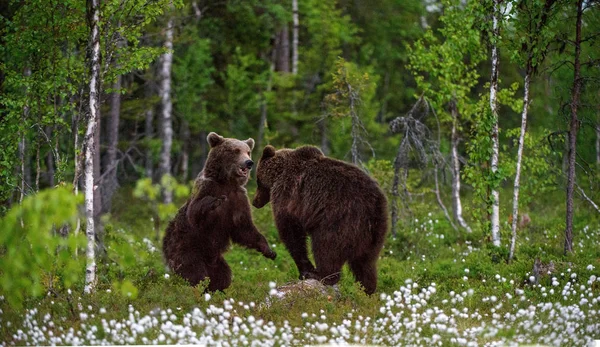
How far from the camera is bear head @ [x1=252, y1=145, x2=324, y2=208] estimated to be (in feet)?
30.1

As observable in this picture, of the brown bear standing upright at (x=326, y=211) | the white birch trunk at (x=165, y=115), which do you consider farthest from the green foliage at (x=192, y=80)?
the brown bear standing upright at (x=326, y=211)

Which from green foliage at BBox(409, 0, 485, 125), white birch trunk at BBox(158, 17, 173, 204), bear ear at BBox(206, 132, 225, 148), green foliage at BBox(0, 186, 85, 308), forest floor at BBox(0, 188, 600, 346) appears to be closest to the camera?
green foliage at BBox(0, 186, 85, 308)

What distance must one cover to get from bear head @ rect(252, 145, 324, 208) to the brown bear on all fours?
0.36 m

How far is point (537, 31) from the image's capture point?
10.7 m

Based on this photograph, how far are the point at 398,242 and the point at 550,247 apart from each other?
2980mm

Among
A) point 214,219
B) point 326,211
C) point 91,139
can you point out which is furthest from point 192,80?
point 326,211

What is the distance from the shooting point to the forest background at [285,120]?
9.02 m

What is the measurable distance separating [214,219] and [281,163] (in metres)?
1.19

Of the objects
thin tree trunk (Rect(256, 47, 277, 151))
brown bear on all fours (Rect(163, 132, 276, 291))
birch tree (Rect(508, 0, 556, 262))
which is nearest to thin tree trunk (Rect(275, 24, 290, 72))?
thin tree trunk (Rect(256, 47, 277, 151))

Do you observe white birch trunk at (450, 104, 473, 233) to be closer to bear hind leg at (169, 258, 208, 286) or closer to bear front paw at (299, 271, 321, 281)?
bear front paw at (299, 271, 321, 281)

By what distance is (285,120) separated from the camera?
70.2ft

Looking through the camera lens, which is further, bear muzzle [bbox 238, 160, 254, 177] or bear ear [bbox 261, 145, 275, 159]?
bear ear [bbox 261, 145, 275, 159]

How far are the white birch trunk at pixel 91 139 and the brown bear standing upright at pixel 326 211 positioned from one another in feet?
7.01

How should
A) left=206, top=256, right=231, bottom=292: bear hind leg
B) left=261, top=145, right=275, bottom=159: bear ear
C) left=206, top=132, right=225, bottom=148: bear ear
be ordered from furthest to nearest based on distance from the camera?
left=261, top=145, right=275, bottom=159: bear ear → left=206, top=256, right=231, bottom=292: bear hind leg → left=206, top=132, right=225, bottom=148: bear ear
